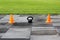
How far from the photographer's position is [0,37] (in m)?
9.41

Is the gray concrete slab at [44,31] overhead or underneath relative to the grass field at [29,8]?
overhead

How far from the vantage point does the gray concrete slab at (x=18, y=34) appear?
9.32m

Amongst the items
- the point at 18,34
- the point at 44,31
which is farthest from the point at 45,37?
the point at 18,34

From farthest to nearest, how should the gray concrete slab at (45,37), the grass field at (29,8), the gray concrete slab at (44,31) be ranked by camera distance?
the grass field at (29,8), the gray concrete slab at (44,31), the gray concrete slab at (45,37)

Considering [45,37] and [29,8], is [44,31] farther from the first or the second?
[29,8]

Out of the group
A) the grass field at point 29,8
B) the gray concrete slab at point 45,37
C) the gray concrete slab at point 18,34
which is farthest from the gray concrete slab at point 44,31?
the grass field at point 29,8

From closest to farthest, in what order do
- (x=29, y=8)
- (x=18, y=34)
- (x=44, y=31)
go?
(x=18, y=34) < (x=44, y=31) < (x=29, y=8)

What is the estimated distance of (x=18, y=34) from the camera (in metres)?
9.89

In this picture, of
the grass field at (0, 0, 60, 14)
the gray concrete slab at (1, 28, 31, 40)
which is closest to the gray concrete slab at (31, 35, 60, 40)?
the gray concrete slab at (1, 28, 31, 40)

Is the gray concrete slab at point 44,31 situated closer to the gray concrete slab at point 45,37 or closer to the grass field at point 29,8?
the gray concrete slab at point 45,37

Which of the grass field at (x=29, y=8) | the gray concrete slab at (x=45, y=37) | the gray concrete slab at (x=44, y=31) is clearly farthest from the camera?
the grass field at (x=29, y=8)

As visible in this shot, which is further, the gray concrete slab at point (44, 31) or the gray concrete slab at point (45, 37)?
the gray concrete slab at point (44, 31)

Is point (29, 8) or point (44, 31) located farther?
Answer: point (29, 8)

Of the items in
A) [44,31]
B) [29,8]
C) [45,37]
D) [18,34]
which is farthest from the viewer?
[29,8]
